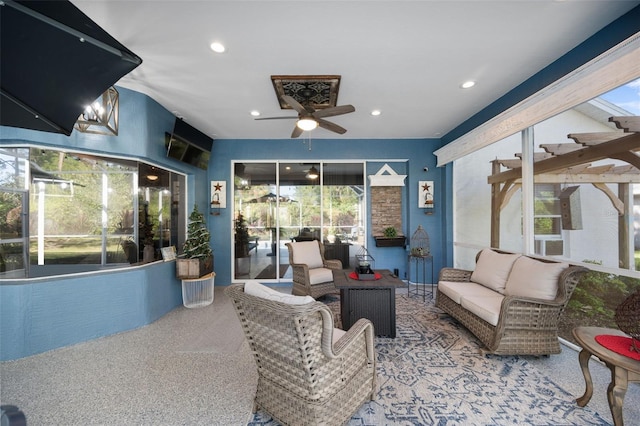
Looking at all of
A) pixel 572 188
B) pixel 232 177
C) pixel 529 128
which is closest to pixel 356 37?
pixel 529 128

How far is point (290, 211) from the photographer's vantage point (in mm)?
5332

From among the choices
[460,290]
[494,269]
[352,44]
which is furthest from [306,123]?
[494,269]

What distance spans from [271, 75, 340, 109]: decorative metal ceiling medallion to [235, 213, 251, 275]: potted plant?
2824mm

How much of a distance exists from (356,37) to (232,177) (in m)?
3.85

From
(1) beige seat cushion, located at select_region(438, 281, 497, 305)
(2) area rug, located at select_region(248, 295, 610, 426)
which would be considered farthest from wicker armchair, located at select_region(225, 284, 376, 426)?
(1) beige seat cushion, located at select_region(438, 281, 497, 305)

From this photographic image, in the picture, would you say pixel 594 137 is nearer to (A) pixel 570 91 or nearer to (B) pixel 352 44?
(A) pixel 570 91

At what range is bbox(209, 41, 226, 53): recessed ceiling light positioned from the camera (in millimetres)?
2350

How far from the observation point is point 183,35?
7.34ft

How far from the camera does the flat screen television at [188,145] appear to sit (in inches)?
151

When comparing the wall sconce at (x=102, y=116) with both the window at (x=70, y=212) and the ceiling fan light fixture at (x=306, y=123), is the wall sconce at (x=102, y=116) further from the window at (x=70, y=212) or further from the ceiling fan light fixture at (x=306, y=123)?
the ceiling fan light fixture at (x=306, y=123)

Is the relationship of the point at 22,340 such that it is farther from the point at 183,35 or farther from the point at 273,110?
the point at 273,110

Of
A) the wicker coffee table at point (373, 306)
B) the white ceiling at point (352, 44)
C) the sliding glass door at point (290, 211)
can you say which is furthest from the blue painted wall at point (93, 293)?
the wicker coffee table at point (373, 306)

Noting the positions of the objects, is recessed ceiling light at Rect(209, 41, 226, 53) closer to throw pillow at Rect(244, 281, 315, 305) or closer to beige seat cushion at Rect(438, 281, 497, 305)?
throw pillow at Rect(244, 281, 315, 305)

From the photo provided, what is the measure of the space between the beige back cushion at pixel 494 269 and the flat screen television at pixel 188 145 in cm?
498
